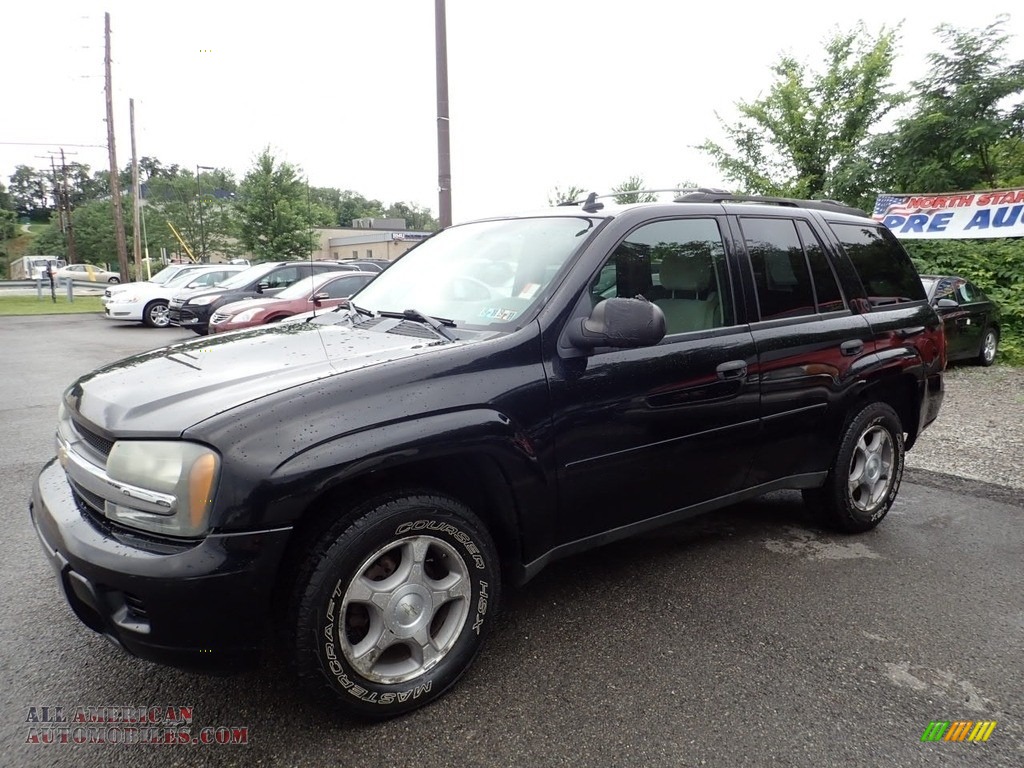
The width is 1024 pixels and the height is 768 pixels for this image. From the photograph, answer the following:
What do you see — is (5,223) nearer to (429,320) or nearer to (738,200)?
(429,320)

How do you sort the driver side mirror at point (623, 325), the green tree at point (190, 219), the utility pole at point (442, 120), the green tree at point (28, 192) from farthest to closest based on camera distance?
the green tree at point (28, 192)
the green tree at point (190, 219)
the utility pole at point (442, 120)
the driver side mirror at point (623, 325)

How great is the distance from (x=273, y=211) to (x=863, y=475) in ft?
97.5

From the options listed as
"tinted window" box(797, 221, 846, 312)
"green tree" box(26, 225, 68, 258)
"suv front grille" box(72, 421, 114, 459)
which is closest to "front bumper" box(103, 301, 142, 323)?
"suv front grille" box(72, 421, 114, 459)

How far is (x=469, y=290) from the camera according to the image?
310cm

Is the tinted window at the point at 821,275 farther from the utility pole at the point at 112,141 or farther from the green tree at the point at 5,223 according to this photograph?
the green tree at the point at 5,223

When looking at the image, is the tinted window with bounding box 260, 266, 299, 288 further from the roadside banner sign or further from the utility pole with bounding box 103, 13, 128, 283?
the utility pole with bounding box 103, 13, 128, 283

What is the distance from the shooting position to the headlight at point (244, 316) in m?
10.3

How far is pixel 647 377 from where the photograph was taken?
2.85 metres

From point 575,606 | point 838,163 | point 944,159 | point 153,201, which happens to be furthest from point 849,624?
point 153,201

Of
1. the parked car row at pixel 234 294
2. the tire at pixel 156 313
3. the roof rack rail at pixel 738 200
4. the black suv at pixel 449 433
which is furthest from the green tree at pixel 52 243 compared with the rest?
the roof rack rail at pixel 738 200

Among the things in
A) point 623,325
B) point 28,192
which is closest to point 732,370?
point 623,325

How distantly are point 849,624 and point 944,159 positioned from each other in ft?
45.9

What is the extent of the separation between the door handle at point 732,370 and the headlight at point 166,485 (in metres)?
2.15

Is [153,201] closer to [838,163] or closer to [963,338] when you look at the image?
[838,163]
